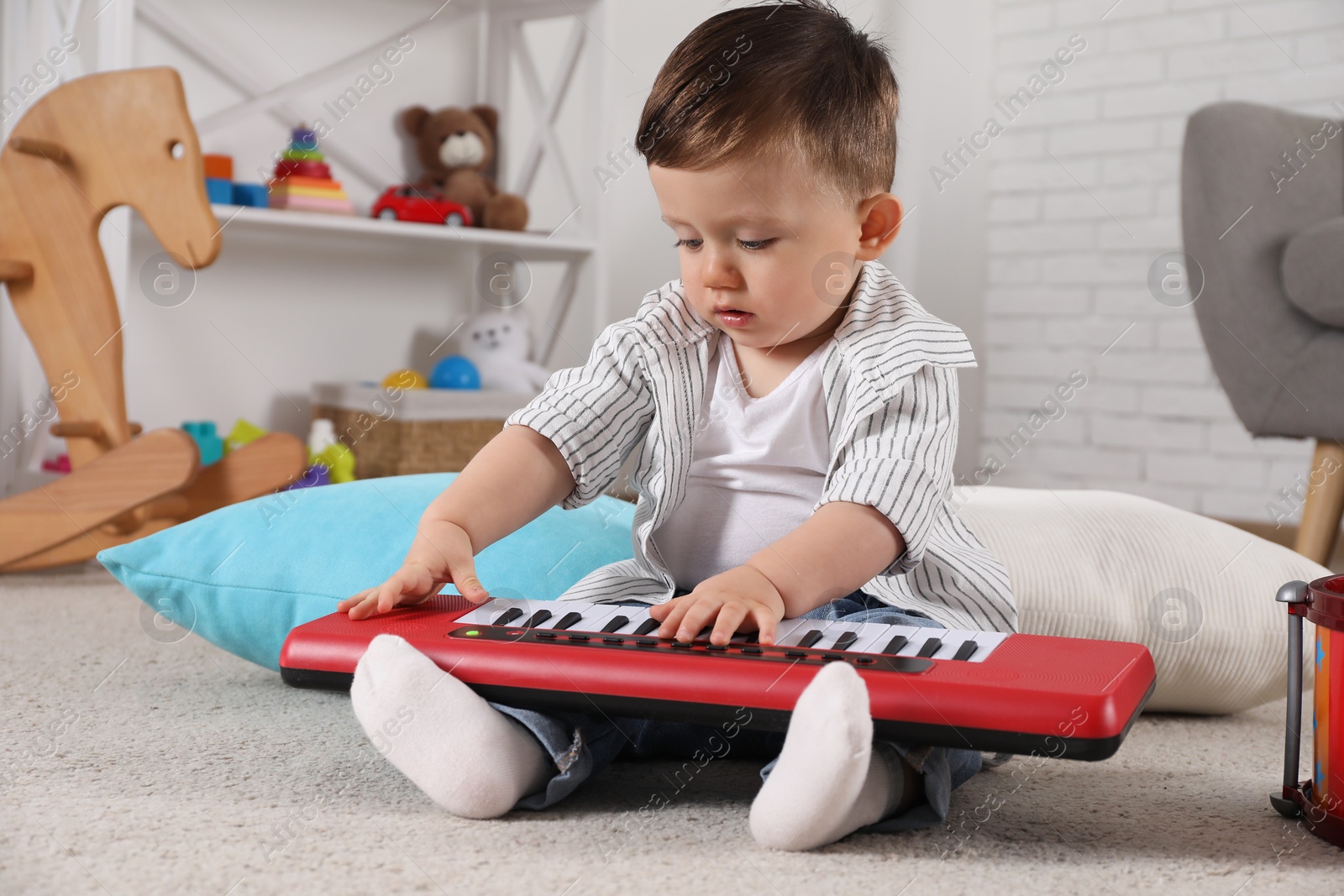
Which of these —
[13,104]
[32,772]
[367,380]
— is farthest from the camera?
[367,380]

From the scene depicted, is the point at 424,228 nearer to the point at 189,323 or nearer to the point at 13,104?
the point at 189,323

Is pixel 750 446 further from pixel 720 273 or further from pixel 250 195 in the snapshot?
pixel 250 195

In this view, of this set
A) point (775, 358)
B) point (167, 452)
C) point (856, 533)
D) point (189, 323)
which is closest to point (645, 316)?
point (775, 358)

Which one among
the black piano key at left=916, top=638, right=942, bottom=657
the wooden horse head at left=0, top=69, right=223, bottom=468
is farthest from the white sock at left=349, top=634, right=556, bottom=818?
the wooden horse head at left=0, top=69, right=223, bottom=468

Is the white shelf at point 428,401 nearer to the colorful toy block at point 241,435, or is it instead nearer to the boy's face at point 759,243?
the colorful toy block at point 241,435

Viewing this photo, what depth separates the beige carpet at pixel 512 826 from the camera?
1.81ft

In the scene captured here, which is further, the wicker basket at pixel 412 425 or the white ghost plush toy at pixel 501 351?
the white ghost plush toy at pixel 501 351

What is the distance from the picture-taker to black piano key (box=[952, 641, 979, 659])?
0.62 m

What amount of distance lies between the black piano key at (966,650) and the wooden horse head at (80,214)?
3.80ft

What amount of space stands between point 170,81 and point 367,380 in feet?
2.77

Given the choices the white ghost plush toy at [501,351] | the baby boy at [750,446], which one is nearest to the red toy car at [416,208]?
the white ghost plush toy at [501,351]

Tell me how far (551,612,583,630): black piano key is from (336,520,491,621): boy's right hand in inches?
2.1

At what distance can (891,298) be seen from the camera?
819mm

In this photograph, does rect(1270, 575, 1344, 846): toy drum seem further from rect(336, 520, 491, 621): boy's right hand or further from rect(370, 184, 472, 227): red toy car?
rect(370, 184, 472, 227): red toy car
